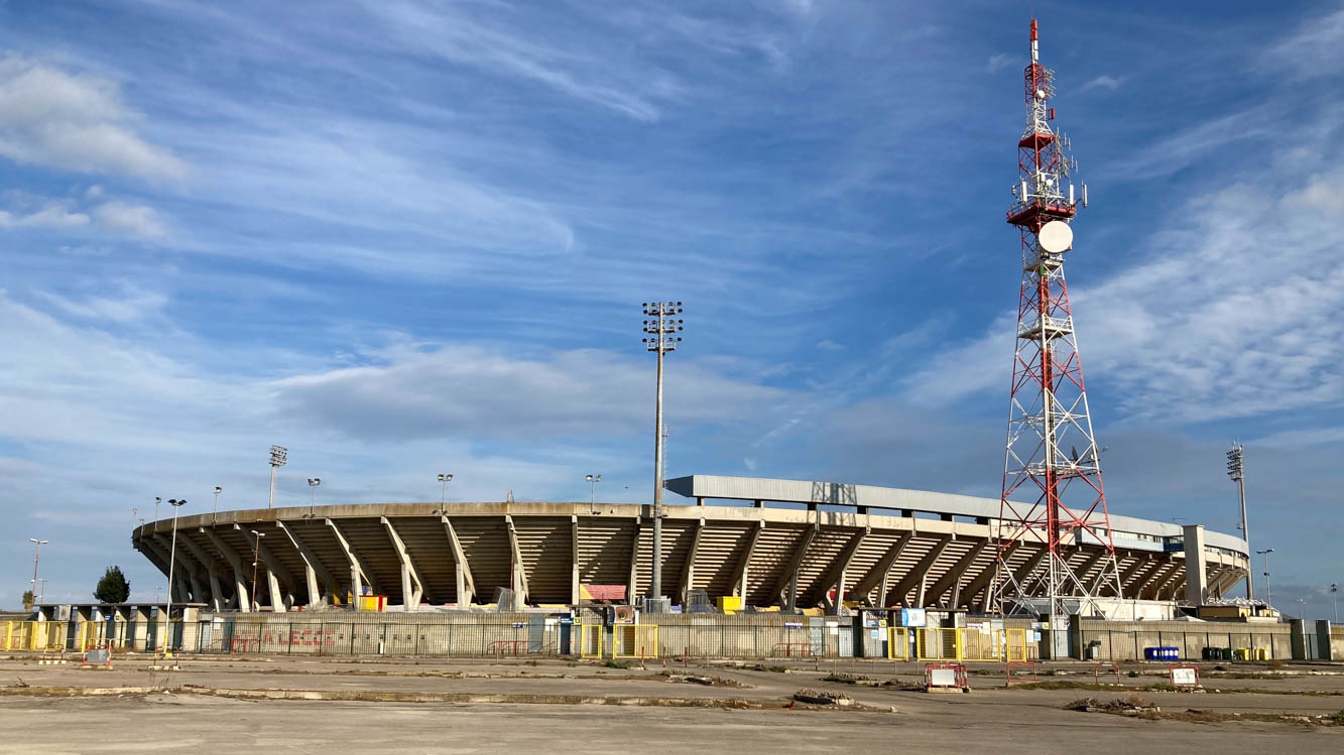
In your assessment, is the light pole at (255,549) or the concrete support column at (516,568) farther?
the light pole at (255,549)

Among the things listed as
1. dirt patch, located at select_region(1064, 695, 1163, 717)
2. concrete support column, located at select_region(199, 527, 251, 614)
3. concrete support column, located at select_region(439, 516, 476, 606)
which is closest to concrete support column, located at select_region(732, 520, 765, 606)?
concrete support column, located at select_region(439, 516, 476, 606)

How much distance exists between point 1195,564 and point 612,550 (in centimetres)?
4620

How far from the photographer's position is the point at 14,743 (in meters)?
16.8

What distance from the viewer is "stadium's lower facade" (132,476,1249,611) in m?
74.2

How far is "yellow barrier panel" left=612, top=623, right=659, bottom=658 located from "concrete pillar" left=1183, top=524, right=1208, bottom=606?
5043cm

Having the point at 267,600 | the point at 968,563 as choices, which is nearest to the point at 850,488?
the point at 968,563

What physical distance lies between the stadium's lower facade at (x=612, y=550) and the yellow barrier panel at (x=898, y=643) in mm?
19877

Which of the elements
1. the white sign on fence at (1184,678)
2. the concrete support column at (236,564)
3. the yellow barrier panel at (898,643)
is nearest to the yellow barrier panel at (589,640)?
the yellow barrier panel at (898,643)

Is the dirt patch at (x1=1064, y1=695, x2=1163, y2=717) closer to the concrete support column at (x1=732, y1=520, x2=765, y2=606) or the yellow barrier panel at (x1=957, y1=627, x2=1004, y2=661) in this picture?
the yellow barrier panel at (x1=957, y1=627, x2=1004, y2=661)

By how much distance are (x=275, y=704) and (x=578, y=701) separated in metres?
6.99

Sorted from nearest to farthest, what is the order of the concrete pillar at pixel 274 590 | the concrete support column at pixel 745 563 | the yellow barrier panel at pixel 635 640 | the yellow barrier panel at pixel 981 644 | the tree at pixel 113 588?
the yellow barrier panel at pixel 635 640 → the yellow barrier panel at pixel 981 644 → the concrete support column at pixel 745 563 → the concrete pillar at pixel 274 590 → the tree at pixel 113 588

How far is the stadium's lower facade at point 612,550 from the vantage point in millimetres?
74188

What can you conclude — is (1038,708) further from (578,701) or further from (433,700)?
(433,700)

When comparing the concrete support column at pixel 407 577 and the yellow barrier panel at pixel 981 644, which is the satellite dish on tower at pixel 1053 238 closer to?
the yellow barrier panel at pixel 981 644
